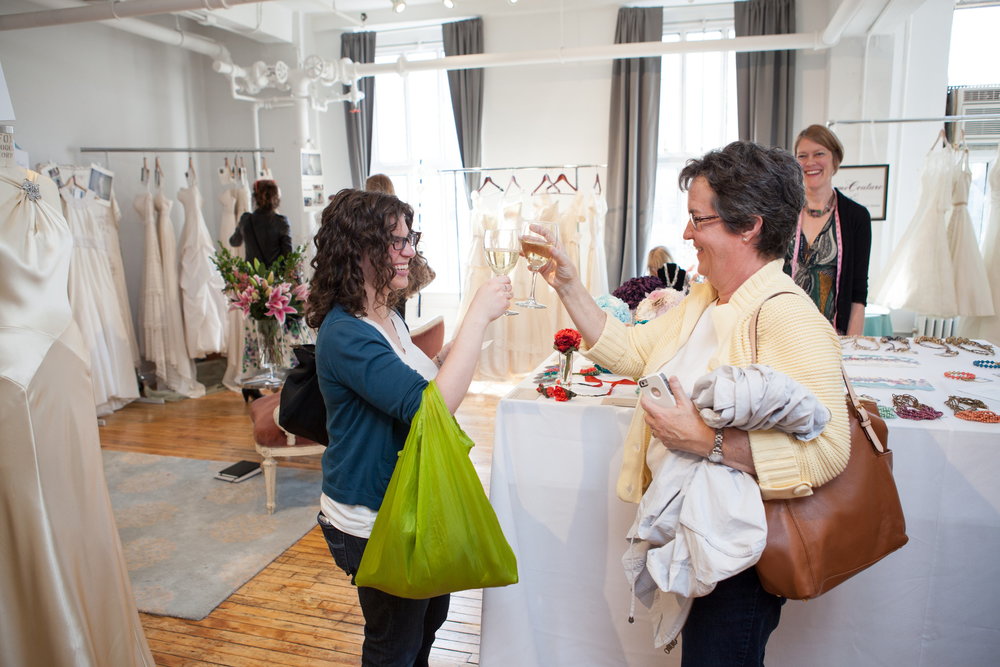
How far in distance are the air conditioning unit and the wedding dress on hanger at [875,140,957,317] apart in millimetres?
1043

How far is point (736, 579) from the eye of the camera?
50.1 inches

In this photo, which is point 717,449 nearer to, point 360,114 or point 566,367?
point 566,367

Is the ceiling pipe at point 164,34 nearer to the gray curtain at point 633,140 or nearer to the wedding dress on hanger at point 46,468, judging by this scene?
the gray curtain at point 633,140

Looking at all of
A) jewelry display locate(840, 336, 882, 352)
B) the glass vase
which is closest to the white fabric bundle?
the glass vase

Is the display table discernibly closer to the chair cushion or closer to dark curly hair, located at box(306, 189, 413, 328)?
dark curly hair, located at box(306, 189, 413, 328)

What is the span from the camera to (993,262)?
448 cm

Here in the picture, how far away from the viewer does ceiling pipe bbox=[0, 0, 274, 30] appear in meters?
4.60

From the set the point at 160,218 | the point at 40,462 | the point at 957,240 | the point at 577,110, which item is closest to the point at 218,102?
the point at 160,218

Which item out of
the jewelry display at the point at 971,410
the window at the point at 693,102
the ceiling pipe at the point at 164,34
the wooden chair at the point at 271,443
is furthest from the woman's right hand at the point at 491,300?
the window at the point at 693,102

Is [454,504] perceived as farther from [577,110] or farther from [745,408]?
[577,110]

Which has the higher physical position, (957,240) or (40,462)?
(957,240)

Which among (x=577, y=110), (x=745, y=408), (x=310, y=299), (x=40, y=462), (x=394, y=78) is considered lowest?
(x=40, y=462)

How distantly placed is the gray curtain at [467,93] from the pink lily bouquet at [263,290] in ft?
11.4

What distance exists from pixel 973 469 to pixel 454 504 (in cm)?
136
